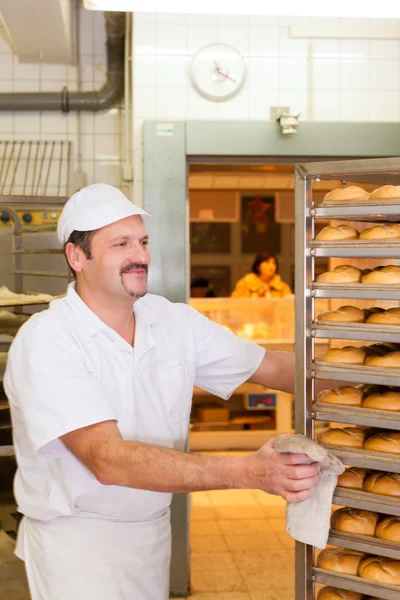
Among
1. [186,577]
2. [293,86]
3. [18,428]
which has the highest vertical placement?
[293,86]

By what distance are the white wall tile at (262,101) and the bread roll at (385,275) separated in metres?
1.93

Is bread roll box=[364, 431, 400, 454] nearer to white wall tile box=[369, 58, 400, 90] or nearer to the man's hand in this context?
the man's hand

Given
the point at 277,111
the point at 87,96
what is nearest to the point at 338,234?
the point at 277,111

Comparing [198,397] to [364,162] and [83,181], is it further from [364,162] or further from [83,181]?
[364,162]

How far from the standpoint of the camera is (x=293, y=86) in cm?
332

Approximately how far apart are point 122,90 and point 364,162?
9.39 ft

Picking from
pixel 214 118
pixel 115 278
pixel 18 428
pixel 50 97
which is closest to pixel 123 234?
pixel 115 278

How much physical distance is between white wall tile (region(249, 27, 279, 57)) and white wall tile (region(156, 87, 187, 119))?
0.39 meters

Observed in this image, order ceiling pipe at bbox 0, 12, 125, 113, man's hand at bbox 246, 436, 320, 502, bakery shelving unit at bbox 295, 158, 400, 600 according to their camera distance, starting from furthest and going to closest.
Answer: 1. ceiling pipe at bbox 0, 12, 125, 113
2. bakery shelving unit at bbox 295, 158, 400, 600
3. man's hand at bbox 246, 436, 320, 502

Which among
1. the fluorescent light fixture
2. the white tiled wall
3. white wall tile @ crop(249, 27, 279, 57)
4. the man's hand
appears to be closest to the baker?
the man's hand

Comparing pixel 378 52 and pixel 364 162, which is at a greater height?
pixel 378 52

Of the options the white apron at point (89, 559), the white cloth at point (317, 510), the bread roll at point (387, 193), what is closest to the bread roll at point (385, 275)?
the bread roll at point (387, 193)

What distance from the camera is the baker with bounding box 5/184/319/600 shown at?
1.61 meters

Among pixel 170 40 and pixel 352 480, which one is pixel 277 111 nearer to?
pixel 170 40
